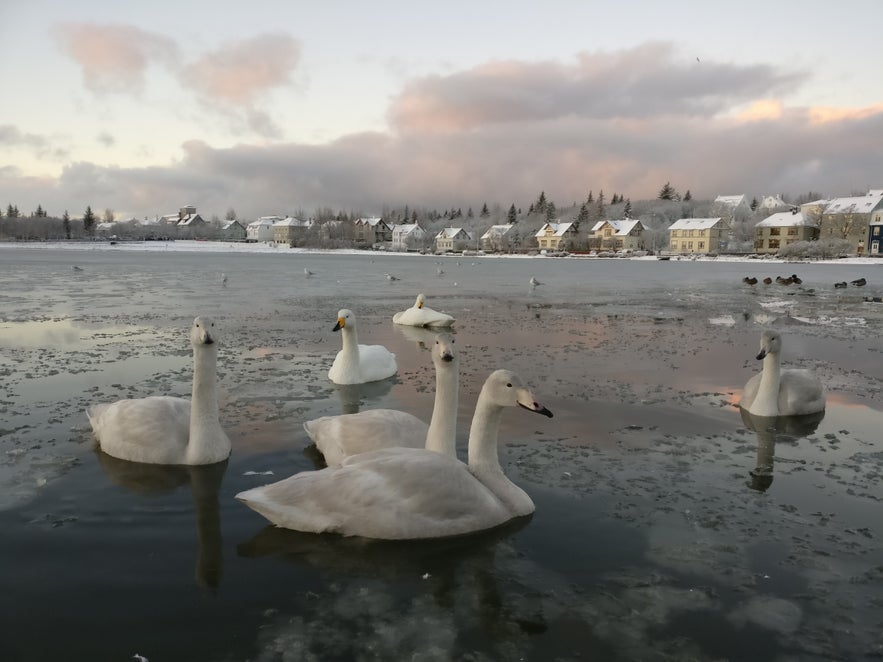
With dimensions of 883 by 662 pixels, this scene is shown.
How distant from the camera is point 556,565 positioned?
184 inches

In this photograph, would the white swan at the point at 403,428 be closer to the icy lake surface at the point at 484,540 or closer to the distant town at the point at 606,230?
the icy lake surface at the point at 484,540

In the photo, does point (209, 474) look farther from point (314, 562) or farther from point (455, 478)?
point (455, 478)

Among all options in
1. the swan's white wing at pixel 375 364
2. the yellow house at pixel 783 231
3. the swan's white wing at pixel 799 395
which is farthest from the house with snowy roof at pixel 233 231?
the swan's white wing at pixel 799 395

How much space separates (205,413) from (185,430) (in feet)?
1.26

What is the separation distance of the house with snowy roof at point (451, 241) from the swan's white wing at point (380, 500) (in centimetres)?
14288

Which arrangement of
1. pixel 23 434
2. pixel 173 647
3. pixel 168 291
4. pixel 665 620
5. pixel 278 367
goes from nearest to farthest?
1. pixel 173 647
2. pixel 665 620
3. pixel 23 434
4. pixel 278 367
5. pixel 168 291

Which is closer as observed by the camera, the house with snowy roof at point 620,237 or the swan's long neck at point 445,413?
the swan's long neck at point 445,413

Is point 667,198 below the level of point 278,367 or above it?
above

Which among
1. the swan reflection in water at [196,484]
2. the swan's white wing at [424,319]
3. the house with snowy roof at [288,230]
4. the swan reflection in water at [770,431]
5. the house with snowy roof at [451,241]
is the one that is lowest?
the swan reflection in water at [770,431]

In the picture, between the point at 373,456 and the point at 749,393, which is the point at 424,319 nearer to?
the point at 749,393

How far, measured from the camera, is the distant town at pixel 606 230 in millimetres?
103688

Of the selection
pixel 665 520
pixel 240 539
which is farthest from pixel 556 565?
pixel 240 539

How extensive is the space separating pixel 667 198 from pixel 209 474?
182373mm

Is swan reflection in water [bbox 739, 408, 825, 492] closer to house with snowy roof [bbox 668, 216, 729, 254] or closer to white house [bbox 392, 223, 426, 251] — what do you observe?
house with snowy roof [bbox 668, 216, 729, 254]
